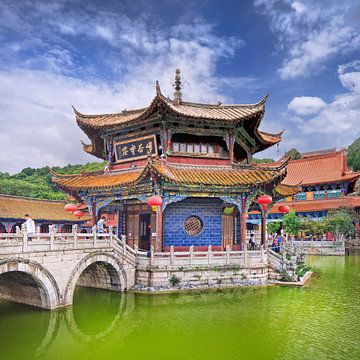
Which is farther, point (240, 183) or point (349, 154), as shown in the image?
point (349, 154)

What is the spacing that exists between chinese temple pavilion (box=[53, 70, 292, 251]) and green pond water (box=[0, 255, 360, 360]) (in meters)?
3.81

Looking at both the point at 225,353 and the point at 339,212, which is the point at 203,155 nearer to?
the point at 225,353

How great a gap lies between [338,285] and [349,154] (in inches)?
3060

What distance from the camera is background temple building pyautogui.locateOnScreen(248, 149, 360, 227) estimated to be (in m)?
41.5

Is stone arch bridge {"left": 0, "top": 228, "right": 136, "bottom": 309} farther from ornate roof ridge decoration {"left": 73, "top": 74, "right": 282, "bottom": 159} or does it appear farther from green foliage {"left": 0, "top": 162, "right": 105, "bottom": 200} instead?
green foliage {"left": 0, "top": 162, "right": 105, "bottom": 200}

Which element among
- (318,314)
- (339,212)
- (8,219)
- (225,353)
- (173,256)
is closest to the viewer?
(225,353)

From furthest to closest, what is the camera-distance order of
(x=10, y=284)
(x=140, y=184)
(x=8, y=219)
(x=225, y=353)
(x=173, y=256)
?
(x=8, y=219), (x=140, y=184), (x=173, y=256), (x=10, y=284), (x=225, y=353)

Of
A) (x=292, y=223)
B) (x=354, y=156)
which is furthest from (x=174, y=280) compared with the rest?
(x=354, y=156)

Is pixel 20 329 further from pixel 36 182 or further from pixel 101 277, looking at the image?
pixel 36 182

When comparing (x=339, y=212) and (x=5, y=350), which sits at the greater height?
(x=339, y=212)

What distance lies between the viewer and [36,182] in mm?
85438

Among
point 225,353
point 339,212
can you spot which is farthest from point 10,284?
point 339,212

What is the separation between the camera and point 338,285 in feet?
58.3

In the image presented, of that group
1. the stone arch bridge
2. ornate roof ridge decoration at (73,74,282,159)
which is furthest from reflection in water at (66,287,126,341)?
ornate roof ridge decoration at (73,74,282,159)
